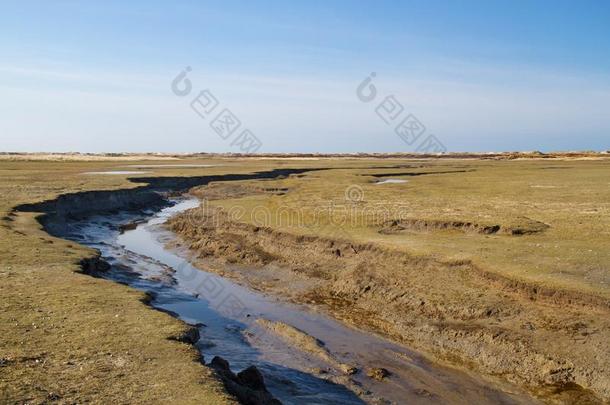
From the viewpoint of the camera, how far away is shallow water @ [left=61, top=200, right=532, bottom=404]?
45.3 feet

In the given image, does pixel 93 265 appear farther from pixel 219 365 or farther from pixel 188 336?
pixel 219 365

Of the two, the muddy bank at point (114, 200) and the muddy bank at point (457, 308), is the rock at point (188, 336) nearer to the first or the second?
the muddy bank at point (457, 308)

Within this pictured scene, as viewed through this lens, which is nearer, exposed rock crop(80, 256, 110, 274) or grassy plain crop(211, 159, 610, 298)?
grassy plain crop(211, 159, 610, 298)

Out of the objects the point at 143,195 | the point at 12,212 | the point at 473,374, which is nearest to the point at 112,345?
the point at 473,374

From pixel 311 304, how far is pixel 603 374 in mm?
11281

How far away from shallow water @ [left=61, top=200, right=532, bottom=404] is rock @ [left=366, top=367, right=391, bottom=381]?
203 millimetres

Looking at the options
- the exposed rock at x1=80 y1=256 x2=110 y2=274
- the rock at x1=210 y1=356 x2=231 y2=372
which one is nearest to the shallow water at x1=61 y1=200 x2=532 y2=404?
the exposed rock at x1=80 y1=256 x2=110 y2=274

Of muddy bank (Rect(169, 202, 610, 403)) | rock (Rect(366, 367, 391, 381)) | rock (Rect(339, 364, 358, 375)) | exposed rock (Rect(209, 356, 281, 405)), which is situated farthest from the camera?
rock (Rect(339, 364, 358, 375))

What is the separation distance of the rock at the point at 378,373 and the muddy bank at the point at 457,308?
2256 millimetres

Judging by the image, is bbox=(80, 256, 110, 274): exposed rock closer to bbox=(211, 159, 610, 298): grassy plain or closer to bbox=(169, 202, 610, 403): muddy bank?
bbox=(169, 202, 610, 403): muddy bank

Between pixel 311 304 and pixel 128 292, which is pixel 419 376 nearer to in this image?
pixel 311 304

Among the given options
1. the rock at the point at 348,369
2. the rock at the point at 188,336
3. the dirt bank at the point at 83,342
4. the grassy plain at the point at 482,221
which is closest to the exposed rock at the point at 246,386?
the dirt bank at the point at 83,342

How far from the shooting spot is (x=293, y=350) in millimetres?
16859

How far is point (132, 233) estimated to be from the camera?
133 feet
